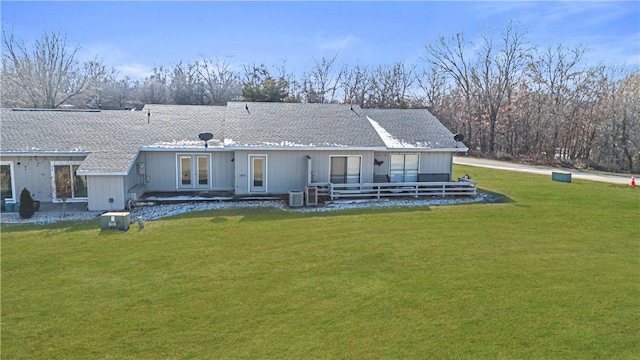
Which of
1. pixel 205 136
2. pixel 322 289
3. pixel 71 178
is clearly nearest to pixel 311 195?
pixel 205 136

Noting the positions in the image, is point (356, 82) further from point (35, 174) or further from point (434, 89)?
point (35, 174)

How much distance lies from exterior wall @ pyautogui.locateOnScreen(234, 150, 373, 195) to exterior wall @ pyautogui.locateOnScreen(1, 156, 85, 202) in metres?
6.09

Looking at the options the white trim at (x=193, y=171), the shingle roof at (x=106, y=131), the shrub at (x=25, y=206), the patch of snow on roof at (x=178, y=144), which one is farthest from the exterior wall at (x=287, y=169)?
the shrub at (x=25, y=206)

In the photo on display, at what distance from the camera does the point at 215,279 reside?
27.9ft

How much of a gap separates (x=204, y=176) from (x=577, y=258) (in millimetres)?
13903

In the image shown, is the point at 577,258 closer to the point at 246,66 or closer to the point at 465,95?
the point at 465,95

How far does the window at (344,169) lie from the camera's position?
57.7ft

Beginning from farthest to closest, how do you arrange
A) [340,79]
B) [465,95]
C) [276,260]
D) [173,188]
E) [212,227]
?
[340,79] < [465,95] < [173,188] < [212,227] < [276,260]

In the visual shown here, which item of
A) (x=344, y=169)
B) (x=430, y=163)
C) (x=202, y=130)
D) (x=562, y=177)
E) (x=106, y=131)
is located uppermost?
(x=202, y=130)

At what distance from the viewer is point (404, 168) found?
1889 cm

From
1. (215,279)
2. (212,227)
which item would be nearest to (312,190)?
(212,227)

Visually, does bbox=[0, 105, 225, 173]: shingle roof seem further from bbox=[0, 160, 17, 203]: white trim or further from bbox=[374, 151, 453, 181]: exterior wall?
bbox=[374, 151, 453, 181]: exterior wall

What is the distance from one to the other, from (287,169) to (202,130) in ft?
15.3

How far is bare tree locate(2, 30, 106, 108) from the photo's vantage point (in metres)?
40.7
